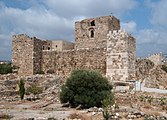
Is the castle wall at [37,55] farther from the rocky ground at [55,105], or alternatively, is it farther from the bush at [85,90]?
the bush at [85,90]

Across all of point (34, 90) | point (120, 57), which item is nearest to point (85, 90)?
point (120, 57)

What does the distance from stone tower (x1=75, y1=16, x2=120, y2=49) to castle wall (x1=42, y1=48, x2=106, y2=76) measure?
1.64 m

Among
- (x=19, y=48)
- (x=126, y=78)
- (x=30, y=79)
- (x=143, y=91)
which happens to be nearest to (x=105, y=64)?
(x=126, y=78)

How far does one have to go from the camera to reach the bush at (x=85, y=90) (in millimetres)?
17625

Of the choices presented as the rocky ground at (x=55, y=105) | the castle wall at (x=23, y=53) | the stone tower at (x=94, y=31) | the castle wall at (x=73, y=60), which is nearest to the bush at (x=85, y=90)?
the rocky ground at (x=55, y=105)

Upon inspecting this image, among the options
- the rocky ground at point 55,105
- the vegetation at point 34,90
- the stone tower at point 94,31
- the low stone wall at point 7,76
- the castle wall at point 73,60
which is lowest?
the rocky ground at point 55,105

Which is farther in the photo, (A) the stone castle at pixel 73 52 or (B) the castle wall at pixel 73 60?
(A) the stone castle at pixel 73 52

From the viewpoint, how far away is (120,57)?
79.0 ft

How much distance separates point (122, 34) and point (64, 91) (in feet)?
27.4

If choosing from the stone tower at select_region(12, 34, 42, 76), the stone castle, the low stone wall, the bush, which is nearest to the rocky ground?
the bush

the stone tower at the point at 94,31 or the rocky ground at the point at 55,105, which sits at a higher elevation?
the stone tower at the point at 94,31

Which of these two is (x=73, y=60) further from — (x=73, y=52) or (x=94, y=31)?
(x=94, y=31)

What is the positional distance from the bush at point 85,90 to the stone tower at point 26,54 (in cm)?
1155

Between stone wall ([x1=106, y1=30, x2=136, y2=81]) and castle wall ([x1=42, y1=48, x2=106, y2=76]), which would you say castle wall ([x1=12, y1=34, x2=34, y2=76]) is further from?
stone wall ([x1=106, y1=30, x2=136, y2=81])
